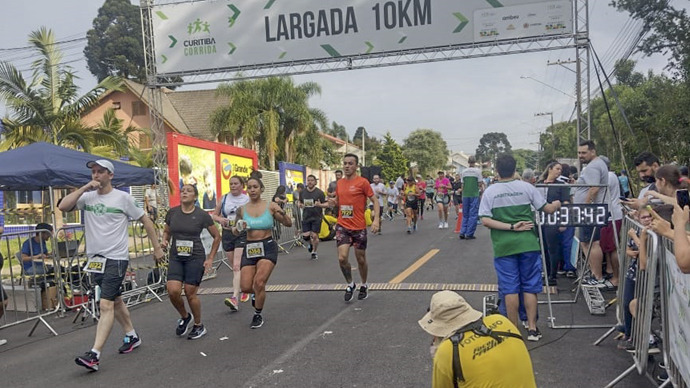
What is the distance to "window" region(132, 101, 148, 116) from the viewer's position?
3569 cm

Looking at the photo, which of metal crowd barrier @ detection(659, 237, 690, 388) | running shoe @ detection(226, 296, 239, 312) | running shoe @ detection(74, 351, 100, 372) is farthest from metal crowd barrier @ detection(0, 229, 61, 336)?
metal crowd barrier @ detection(659, 237, 690, 388)

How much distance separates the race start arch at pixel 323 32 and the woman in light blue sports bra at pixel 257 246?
8719 mm

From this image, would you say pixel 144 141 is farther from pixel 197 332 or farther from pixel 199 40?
pixel 197 332

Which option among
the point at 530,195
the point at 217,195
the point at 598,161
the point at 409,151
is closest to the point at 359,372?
the point at 530,195

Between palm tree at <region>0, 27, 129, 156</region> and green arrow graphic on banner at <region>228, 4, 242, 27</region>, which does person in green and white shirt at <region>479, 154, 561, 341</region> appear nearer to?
green arrow graphic on banner at <region>228, 4, 242, 27</region>

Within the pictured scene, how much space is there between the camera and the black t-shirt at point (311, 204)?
42.2 ft

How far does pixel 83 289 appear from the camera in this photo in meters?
8.30

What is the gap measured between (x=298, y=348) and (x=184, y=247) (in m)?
1.75

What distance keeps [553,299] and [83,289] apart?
6.57 meters

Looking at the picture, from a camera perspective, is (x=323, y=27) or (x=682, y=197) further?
(x=323, y=27)

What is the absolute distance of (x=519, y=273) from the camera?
219 inches

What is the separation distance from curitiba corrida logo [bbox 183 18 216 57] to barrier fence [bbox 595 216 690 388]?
13759 mm

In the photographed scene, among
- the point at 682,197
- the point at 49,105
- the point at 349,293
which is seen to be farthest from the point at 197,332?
the point at 49,105

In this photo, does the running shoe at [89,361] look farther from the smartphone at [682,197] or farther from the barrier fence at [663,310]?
the smartphone at [682,197]
